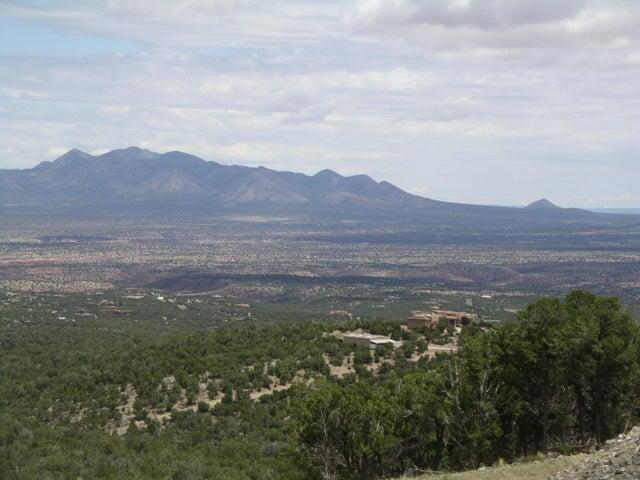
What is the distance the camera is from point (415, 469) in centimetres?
2594

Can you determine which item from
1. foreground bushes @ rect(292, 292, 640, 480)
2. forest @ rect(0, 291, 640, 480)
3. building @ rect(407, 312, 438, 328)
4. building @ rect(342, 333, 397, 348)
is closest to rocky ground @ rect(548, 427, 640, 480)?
forest @ rect(0, 291, 640, 480)

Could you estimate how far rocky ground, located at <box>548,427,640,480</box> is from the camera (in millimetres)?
17234

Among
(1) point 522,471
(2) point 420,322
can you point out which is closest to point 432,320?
(2) point 420,322

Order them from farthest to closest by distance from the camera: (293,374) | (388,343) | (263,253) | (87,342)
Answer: (263,253) < (87,342) < (388,343) < (293,374)

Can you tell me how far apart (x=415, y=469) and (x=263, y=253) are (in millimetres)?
173588

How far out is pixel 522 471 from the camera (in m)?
21.5

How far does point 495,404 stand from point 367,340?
56.5 ft

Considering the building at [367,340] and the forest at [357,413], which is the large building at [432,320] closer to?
the building at [367,340]

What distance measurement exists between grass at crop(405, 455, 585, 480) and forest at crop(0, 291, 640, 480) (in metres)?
3.53

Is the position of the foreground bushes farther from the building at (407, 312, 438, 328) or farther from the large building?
the large building

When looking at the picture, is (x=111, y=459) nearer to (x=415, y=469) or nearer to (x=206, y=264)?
(x=415, y=469)

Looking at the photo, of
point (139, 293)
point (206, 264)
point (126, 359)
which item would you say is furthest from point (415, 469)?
point (206, 264)


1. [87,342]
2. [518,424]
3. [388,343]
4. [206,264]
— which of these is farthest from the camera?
[206,264]

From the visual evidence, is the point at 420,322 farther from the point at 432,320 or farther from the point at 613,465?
the point at 613,465
